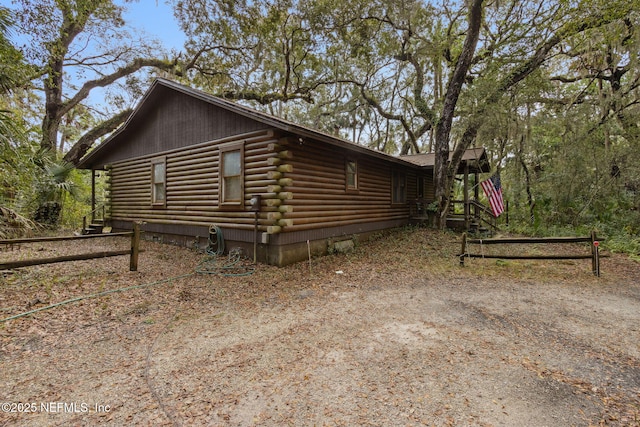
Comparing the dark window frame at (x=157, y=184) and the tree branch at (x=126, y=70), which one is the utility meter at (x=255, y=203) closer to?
the dark window frame at (x=157, y=184)

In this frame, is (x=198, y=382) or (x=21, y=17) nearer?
(x=198, y=382)

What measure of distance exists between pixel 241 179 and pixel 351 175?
381 cm

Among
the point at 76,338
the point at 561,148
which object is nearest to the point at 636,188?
the point at 561,148

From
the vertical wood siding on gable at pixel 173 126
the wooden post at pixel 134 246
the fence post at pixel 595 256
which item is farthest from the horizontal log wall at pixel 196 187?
the fence post at pixel 595 256

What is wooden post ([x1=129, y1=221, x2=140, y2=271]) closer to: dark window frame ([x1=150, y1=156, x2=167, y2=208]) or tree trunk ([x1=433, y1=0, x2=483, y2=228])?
dark window frame ([x1=150, y1=156, x2=167, y2=208])

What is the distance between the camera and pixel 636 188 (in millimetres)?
10953

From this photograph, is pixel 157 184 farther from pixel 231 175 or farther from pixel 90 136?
pixel 90 136

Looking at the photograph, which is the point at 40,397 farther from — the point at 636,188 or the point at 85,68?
the point at 85,68

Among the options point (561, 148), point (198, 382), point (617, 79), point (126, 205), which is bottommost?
point (198, 382)

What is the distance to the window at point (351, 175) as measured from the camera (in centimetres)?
968

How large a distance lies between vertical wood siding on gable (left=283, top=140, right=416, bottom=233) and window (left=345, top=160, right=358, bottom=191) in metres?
0.18

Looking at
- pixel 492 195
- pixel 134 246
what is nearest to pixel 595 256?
pixel 492 195

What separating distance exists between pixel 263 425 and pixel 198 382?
90 cm

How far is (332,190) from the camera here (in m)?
8.96
